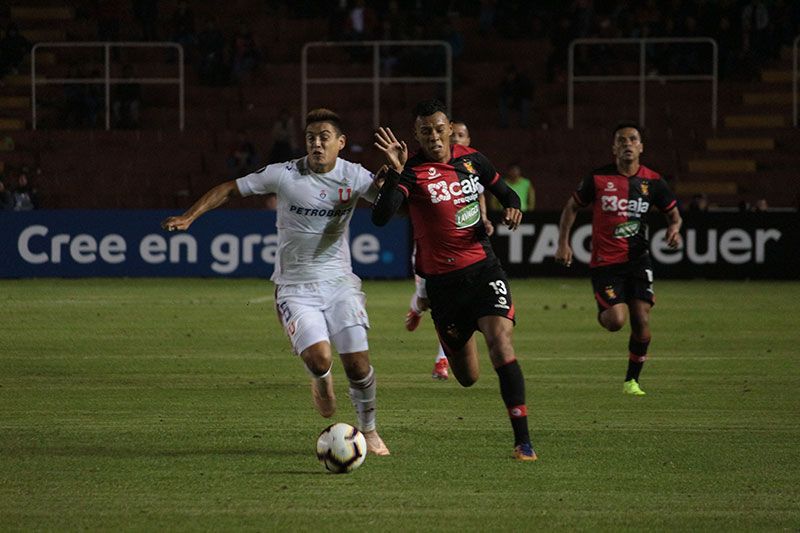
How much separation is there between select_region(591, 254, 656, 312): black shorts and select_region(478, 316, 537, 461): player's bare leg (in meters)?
3.51

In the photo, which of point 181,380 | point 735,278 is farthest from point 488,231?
Answer: point 735,278

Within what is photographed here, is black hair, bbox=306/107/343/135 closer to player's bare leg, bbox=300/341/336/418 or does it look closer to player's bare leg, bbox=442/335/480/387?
player's bare leg, bbox=300/341/336/418

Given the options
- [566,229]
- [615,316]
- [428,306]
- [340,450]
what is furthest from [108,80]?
[340,450]

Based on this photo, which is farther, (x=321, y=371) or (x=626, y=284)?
(x=626, y=284)

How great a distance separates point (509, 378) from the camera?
8.96m

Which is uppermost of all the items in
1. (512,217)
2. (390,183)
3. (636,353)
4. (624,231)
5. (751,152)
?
(390,183)

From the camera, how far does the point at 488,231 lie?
989 cm

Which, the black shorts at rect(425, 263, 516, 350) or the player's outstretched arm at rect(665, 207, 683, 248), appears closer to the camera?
the black shorts at rect(425, 263, 516, 350)

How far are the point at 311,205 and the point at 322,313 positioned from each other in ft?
2.29

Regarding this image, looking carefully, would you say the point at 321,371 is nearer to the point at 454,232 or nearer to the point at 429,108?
the point at 454,232

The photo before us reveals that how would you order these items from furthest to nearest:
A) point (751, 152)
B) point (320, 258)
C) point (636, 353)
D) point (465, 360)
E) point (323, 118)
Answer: point (751, 152) < point (636, 353) < point (465, 360) < point (320, 258) < point (323, 118)

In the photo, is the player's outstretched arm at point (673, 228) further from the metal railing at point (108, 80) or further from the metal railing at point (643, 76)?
the metal railing at point (108, 80)

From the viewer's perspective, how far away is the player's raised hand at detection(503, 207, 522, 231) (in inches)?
363

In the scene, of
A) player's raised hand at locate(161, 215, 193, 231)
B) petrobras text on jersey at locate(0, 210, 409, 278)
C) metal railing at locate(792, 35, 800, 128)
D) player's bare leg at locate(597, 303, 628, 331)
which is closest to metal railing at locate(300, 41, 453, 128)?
petrobras text on jersey at locate(0, 210, 409, 278)
